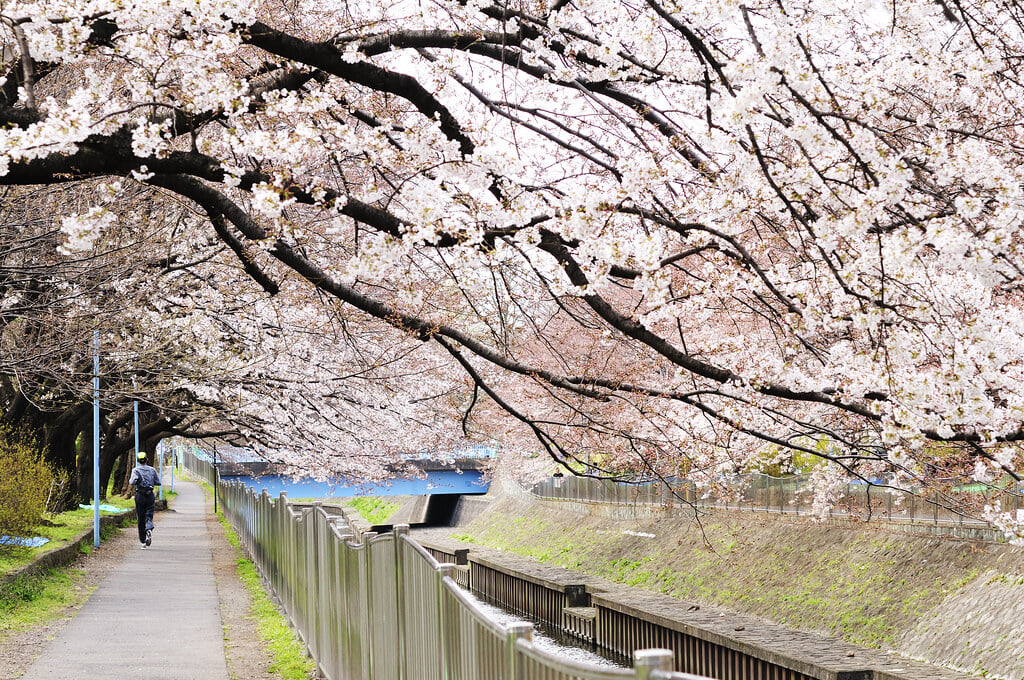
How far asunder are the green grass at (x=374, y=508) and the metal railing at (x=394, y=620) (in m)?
49.8

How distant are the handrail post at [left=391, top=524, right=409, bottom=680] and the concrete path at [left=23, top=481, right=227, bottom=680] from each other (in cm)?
389

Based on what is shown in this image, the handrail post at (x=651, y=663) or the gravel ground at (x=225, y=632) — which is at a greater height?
the handrail post at (x=651, y=663)

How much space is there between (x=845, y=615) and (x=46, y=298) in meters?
13.9

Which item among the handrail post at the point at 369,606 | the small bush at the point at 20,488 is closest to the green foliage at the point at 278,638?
the handrail post at the point at 369,606

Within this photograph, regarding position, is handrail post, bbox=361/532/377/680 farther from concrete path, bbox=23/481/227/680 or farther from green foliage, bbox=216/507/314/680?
concrete path, bbox=23/481/227/680

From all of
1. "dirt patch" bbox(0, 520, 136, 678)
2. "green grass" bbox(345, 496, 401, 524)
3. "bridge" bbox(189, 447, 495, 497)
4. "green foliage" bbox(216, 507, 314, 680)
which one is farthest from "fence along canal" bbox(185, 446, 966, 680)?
"green grass" bbox(345, 496, 401, 524)

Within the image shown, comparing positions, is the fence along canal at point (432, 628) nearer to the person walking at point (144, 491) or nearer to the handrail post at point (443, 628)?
the handrail post at point (443, 628)

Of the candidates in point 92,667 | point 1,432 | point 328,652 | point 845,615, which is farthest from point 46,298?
point 845,615

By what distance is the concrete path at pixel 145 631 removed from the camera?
958cm

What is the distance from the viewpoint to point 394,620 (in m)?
6.15

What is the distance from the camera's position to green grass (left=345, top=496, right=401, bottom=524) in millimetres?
61906

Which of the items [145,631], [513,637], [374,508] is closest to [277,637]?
[145,631]

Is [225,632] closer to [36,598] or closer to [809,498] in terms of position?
[36,598]

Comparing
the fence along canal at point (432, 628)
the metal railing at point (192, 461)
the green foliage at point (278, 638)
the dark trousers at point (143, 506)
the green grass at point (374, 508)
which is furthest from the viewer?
the metal railing at point (192, 461)
